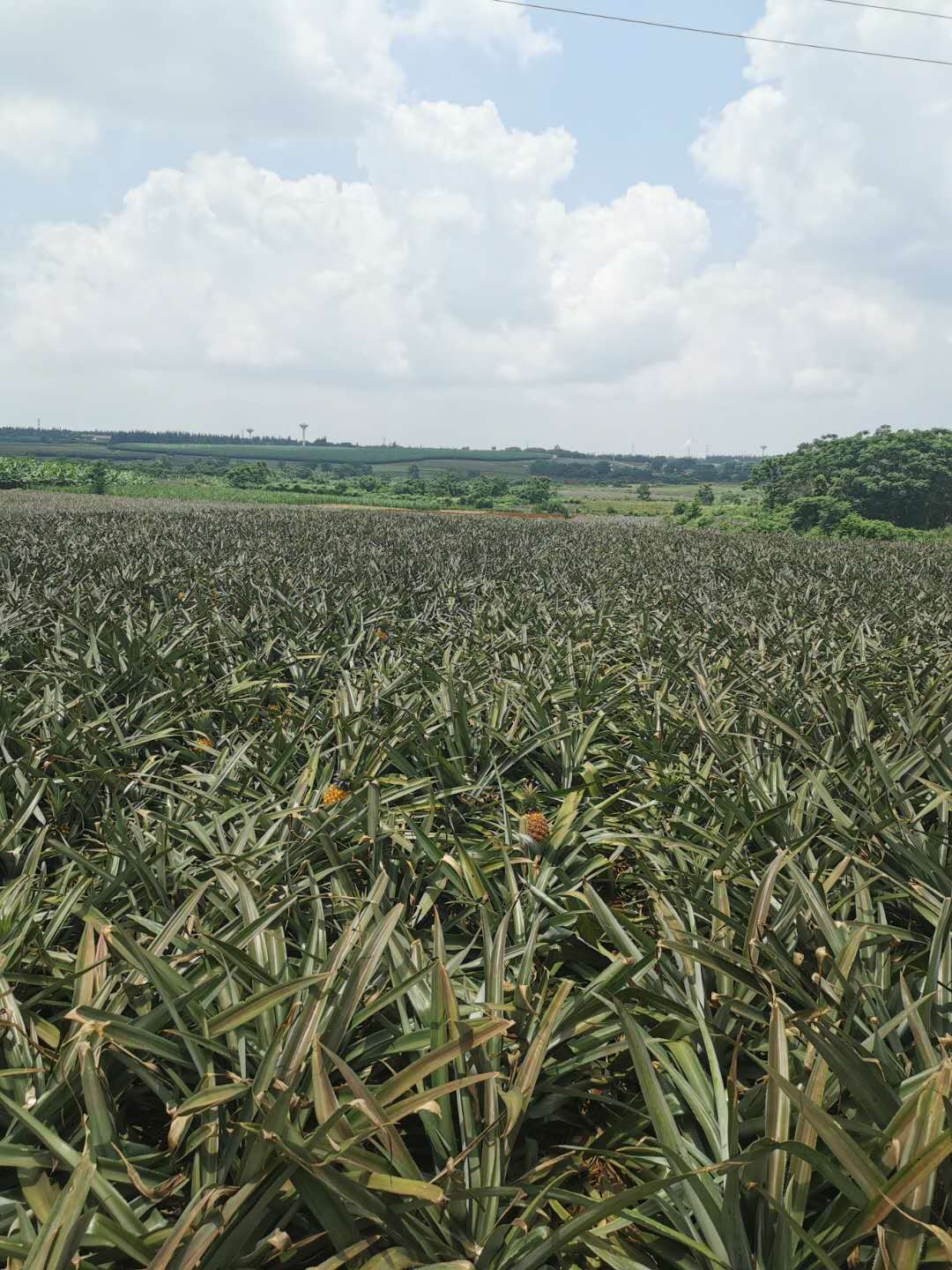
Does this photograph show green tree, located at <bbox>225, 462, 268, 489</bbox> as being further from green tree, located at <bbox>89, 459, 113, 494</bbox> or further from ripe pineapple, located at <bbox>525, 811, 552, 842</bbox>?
ripe pineapple, located at <bbox>525, 811, 552, 842</bbox>

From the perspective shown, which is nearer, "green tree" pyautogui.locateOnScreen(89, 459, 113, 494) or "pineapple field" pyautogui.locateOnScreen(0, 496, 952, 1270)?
"pineapple field" pyautogui.locateOnScreen(0, 496, 952, 1270)

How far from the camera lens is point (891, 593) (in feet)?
27.2

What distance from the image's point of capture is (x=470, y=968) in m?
1.87

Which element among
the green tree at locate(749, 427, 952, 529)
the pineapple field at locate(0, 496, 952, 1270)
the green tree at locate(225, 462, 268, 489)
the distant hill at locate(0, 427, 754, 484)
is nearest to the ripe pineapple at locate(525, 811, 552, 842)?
the pineapple field at locate(0, 496, 952, 1270)

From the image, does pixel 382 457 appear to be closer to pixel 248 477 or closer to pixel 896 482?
pixel 248 477

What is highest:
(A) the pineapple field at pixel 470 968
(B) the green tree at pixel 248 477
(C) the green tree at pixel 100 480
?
(B) the green tree at pixel 248 477

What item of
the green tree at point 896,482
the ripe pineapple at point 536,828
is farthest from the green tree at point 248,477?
the ripe pineapple at point 536,828

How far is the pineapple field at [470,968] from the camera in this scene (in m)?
1.03

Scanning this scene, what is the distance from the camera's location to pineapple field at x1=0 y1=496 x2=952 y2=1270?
103 centimetres

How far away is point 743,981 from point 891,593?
326 inches

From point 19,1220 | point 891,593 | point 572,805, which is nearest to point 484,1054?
point 19,1220

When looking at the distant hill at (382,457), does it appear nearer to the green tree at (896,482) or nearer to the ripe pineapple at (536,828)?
the green tree at (896,482)

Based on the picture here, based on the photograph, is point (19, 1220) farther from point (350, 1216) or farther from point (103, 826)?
point (103, 826)

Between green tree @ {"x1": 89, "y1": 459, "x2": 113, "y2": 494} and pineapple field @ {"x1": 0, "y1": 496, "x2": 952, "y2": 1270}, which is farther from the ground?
green tree @ {"x1": 89, "y1": 459, "x2": 113, "y2": 494}
